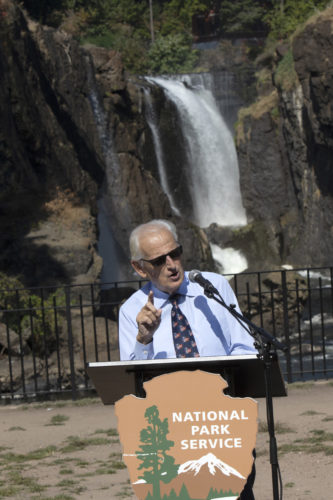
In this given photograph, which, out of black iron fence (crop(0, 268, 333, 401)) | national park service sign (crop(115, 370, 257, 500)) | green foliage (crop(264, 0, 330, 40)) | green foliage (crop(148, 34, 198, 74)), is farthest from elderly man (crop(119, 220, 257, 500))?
green foliage (crop(148, 34, 198, 74))

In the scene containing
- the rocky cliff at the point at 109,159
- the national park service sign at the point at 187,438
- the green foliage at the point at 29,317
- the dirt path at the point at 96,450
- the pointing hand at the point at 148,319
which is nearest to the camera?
the national park service sign at the point at 187,438

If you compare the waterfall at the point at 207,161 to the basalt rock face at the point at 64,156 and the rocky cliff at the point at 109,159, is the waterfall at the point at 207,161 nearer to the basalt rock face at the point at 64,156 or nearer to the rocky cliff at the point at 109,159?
the rocky cliff at the point at 109,159

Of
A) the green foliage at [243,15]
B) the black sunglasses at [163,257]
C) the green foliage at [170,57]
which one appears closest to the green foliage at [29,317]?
the black sunglasses at [163,257]

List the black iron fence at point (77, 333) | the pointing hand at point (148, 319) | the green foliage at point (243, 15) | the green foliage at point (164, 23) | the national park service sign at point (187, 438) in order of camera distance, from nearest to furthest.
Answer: the national park service sign at point (187, 438) < the pointing hand at point (148, 319) < the black iron fence at point (77, 333) < the green foliage at point (164, 23) < the green foliage at point (243, 15)

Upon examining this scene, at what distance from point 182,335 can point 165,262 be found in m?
0.36

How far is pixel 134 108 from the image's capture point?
32062 millimetres

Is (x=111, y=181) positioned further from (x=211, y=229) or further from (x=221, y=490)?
(x=221, y=490)

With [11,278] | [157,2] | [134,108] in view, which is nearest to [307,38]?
[134,108]

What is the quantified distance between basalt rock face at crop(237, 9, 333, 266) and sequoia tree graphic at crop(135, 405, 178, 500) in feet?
80.8

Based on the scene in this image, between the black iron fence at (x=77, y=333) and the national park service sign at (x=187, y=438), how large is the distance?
196 inches

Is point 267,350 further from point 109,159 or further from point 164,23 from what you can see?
point 164,23

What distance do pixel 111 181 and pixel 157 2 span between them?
107ft

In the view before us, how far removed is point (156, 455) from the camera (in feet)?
12.1

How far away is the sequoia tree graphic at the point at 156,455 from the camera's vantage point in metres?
3.67
